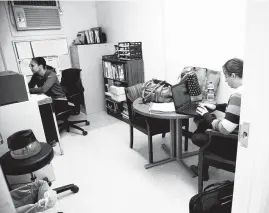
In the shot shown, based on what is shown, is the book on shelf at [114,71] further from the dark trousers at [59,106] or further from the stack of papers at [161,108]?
the stack of papers at [161,108]

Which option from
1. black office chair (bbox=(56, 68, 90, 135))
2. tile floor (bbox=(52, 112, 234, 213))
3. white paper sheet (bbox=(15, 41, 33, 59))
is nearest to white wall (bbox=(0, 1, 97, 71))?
white paper sheet (bbox=(15, 41, 33, 59))

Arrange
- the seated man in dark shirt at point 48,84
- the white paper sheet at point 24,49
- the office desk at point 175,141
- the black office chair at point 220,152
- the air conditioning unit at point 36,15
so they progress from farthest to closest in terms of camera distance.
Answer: the white paper sheet at point 24,49 → the air conditioning unit at point 36,15 → the seated man in dark shirt at point 48,84 → the office desk at point 175,141 → the black office chair at point 220,152

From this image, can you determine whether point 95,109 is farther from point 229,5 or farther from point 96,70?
point 229,5

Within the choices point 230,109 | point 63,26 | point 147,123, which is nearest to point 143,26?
point 147,123

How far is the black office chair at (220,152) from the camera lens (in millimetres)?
1586

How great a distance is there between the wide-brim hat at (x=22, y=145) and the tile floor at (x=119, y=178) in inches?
24.0

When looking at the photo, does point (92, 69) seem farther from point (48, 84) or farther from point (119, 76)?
point (48, 84)

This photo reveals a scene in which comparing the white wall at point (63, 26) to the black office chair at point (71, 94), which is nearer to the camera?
the black office chair at point (71, 94)

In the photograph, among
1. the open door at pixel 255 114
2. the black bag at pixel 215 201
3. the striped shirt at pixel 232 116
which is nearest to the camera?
the open door at pixel 255 114

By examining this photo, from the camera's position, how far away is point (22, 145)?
161 centimetres

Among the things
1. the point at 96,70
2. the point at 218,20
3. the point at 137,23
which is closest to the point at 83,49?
the point at 96,70

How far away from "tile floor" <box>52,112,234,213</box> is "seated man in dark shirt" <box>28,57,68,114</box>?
0.60 metres

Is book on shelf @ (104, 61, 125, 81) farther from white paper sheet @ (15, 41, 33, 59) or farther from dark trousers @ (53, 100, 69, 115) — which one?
white paper sheet @ (15, 41, 33, 59)

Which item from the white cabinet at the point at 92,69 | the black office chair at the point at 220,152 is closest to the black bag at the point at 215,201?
the black office chair at the point at 220,152
